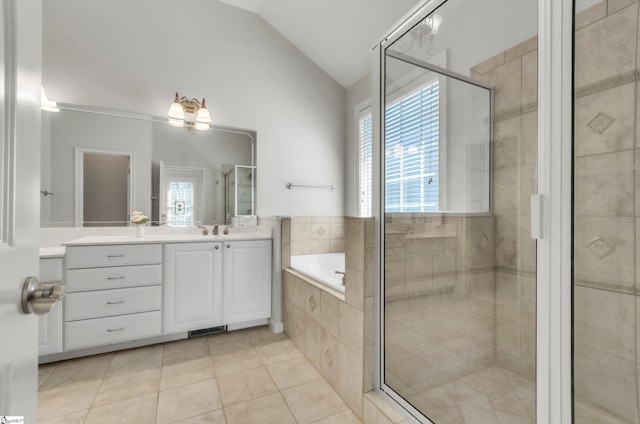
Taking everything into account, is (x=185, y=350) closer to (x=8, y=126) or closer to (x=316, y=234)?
(x=316, y=234)

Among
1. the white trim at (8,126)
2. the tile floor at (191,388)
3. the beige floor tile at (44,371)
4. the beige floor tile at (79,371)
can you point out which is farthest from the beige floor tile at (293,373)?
the white trim at (8,126)

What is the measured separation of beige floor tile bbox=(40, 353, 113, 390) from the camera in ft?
5.75

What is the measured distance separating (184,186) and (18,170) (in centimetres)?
232

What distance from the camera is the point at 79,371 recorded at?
1873 millimetres

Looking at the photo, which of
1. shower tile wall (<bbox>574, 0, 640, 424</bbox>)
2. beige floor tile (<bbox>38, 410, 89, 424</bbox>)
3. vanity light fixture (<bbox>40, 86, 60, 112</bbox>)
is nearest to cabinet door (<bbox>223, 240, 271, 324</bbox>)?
beige floor tile (<bbox>38, 410, 89, 424</bbox>)

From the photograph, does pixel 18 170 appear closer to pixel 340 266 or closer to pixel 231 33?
pixel 340 266

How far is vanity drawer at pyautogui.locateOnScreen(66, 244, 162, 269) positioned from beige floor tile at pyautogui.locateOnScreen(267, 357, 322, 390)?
1179mm

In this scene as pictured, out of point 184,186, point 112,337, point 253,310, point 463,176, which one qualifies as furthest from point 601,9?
point 112,337

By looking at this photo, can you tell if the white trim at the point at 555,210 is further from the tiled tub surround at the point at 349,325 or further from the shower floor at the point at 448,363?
the tiled tub surround at the point at 349,325

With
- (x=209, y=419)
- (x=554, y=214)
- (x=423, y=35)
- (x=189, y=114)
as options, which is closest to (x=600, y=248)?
(x=554, y=214)

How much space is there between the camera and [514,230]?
1132mm

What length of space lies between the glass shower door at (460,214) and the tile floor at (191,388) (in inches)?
22.2

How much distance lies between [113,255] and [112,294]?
10.9 inches

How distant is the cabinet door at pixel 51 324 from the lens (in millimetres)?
1853
